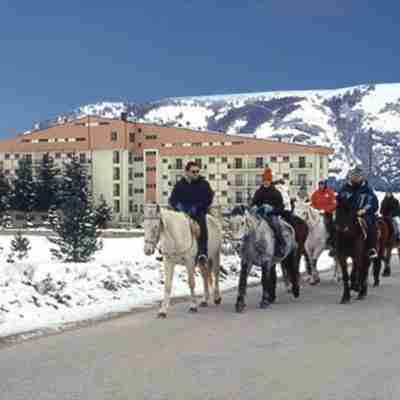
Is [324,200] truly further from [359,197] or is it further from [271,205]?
[271,205]

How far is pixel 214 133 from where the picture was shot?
346 ft

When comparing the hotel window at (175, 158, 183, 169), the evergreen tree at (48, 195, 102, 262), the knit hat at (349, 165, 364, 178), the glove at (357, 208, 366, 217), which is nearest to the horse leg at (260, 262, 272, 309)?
the glove at (357, 208, 366, 217)

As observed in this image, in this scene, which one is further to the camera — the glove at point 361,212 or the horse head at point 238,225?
the glove at point 361,212

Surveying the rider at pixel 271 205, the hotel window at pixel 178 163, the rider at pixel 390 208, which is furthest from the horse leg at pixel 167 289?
the hotel window at pixel 178 163

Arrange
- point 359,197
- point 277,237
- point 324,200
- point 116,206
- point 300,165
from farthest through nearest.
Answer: point 116,206, point 300,165, point 324,200, point 359,197, point 277,237

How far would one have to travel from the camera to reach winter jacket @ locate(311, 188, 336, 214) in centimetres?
2047

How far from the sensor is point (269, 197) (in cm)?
1502

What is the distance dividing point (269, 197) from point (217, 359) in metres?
6.60

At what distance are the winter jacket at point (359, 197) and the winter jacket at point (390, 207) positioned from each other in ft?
20.4

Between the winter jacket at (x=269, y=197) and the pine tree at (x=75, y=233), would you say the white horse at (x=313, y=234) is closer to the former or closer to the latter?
the winter jacket at (x=269, y=197)

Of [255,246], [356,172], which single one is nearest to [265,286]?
[255,246]

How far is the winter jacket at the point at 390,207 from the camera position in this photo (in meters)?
21.9

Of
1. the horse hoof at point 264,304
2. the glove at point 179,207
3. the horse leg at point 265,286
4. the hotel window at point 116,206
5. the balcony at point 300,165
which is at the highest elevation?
the balcony at point 300,165

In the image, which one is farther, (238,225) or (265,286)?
(265,286)
